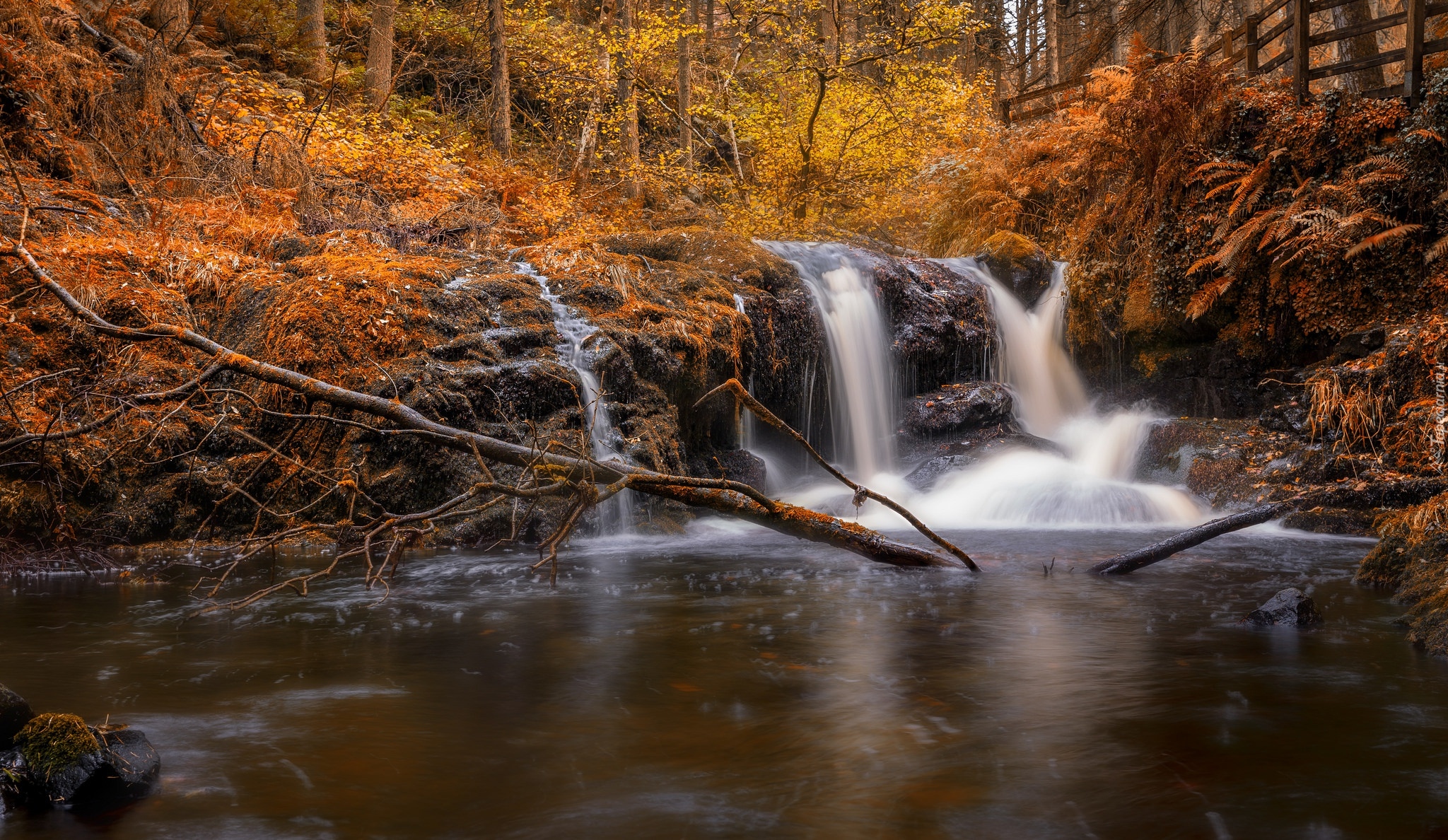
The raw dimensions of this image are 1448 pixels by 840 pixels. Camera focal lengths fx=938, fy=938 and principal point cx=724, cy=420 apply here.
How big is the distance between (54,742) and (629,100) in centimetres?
1768

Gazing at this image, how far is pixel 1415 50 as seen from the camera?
10055mm

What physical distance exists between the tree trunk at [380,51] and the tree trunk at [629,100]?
431 cm

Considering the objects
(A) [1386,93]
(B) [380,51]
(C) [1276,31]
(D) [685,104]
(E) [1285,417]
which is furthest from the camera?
(D) [685,104]

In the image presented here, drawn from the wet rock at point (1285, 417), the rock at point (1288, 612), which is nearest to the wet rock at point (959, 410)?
the wet rock at point (1285, 417)

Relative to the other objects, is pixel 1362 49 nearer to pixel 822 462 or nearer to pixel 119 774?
pixel 822 462

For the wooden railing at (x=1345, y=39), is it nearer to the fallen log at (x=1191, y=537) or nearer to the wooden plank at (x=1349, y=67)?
the wooden plank at (x=1349, y=67)

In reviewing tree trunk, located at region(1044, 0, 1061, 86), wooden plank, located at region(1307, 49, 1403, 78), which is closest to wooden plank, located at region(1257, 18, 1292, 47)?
wooden plank, located at region(1307, 49, 1403, 78)

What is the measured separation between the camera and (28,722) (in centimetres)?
334

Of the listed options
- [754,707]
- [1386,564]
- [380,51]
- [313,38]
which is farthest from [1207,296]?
[313,38]

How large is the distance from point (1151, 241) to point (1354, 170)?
2.48 metres

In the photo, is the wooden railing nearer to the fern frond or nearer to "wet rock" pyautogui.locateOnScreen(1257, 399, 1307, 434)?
the fern frond

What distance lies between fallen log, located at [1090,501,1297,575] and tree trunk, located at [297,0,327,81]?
1547 cm

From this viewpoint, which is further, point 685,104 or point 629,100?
point 685,104

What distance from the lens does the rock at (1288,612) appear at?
18.5 ft
